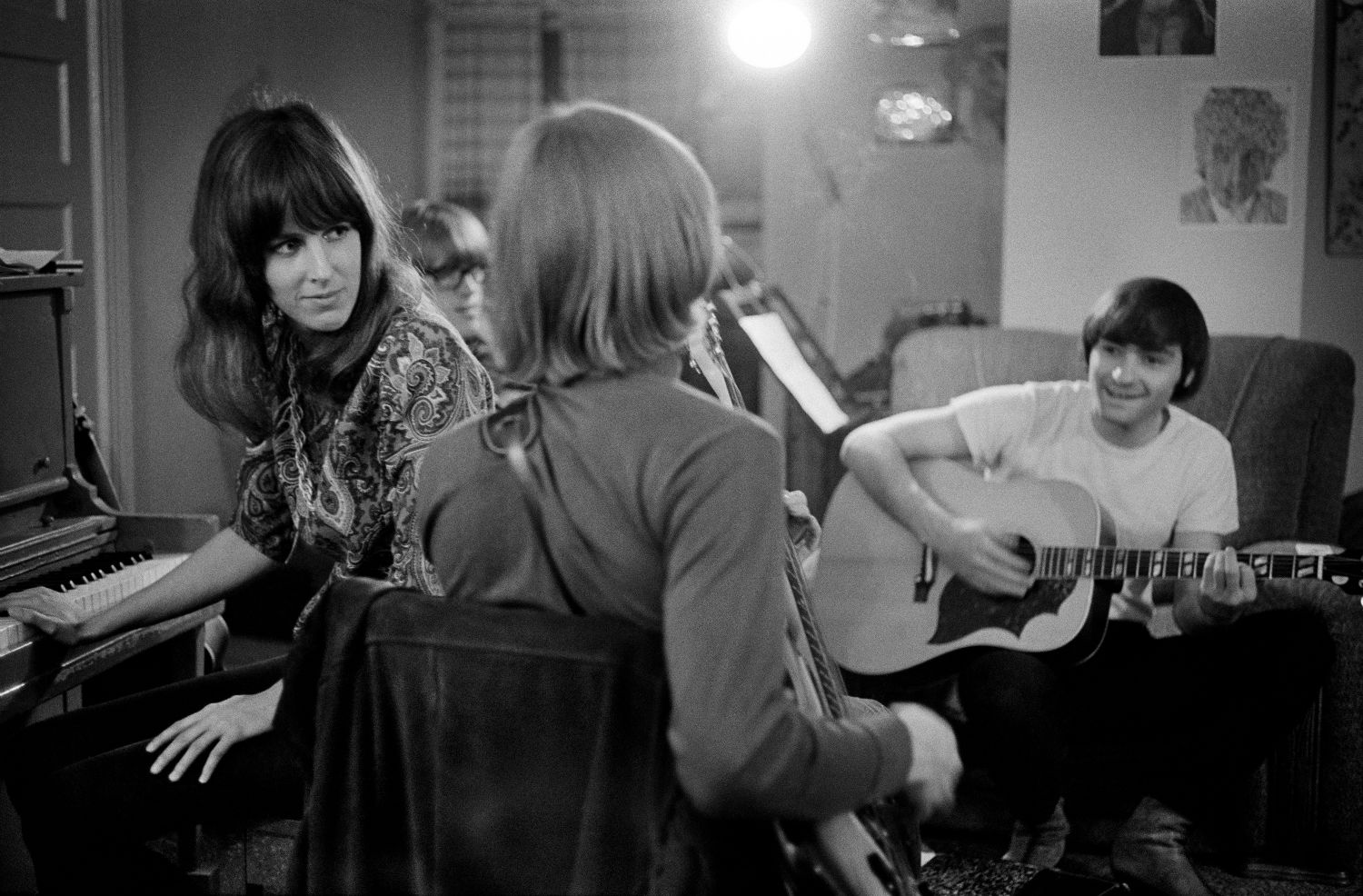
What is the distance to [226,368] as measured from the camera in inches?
75.4

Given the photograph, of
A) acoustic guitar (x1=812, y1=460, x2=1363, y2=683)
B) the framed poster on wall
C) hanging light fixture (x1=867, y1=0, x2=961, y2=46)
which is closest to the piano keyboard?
acoustic guitar (x1=812, y1=460, x2=1363, y2=683)

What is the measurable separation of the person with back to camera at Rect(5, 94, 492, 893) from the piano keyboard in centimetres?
4

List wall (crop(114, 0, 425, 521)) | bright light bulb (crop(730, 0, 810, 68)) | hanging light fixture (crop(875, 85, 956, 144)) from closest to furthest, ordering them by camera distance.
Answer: wall (crop(114, 0, 425, 521)) → bright light bulb (crop(730, 0, 810, 68)) → hanging light fixture (crop(875, 85, 956, 144))

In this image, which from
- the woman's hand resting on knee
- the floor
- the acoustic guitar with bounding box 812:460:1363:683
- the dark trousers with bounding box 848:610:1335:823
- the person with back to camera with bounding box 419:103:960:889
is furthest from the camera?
the acoustic guitar with bounding box 812:460:1363:683

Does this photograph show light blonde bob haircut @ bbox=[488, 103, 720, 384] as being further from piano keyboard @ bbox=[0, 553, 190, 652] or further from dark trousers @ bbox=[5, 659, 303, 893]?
piano keyboard @ bbox=[0, 553, 190, 652]

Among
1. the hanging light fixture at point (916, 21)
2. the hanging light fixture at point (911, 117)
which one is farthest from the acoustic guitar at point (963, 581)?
the hanging light fixture at point (911, 117)

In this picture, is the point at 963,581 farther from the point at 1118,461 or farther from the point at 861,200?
the point at 861,200

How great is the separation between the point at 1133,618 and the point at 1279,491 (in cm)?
54

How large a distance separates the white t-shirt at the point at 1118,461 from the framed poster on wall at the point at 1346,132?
107 cm

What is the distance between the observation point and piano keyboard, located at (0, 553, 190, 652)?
6.40 ft

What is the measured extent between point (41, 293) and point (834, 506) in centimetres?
149

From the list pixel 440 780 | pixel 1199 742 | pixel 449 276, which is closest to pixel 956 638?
pixel 1199 742

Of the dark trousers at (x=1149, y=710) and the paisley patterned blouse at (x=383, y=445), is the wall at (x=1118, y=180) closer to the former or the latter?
the dark trousers at (x=1149, y=710)

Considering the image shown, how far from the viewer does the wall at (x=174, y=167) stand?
12.6 feet
